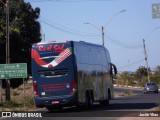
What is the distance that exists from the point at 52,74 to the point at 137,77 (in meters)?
100

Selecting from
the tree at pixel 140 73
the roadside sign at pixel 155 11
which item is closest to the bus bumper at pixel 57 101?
the roadside sign at pixel 155 11

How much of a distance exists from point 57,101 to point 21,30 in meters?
18.4

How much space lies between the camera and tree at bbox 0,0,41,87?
137 feet

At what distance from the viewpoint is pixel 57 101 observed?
25766 mm

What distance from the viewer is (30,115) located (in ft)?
74.6

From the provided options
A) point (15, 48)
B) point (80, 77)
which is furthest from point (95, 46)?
point (15, 48)

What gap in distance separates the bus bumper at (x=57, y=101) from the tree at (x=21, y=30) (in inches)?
613

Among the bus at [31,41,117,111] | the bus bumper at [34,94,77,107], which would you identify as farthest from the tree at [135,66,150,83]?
the bus bumper at [34,94,77,107]

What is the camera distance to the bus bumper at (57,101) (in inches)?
1008

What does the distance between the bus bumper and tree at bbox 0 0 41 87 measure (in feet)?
51.1

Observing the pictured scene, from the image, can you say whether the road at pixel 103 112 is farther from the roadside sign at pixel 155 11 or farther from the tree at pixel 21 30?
the tree at pixel 21 30

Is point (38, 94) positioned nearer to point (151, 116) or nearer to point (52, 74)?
point (52, 74)

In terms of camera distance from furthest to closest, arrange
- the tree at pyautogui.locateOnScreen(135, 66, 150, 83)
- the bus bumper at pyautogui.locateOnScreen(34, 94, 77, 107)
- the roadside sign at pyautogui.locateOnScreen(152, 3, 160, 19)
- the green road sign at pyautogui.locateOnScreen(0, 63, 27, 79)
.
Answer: the tree at pyautogui.locateOnScreen(135, 66, 150, 83) < the green road sign at pyautogui.locateOnScreen(0, 63, 27, 79) < the bus bumper at pyautogui.locateOnScreen(34, 94, 77, 107) < the roadside sign at pyautogui.locateOnScreen(152, 3, 160, 19)

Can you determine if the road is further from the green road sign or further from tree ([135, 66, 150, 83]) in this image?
tree ([135, 66, 150, 83])
